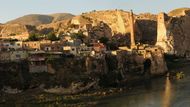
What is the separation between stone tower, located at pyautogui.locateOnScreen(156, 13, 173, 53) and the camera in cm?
11050

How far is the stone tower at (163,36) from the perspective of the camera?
110500 mm

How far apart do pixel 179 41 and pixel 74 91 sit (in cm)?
6574

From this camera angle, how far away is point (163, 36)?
115 meters

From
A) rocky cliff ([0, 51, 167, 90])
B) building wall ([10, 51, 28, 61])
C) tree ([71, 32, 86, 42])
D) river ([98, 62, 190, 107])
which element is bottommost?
river ([98, 62, 190, 107])

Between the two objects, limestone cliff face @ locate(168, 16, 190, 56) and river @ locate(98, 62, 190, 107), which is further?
limestone cliff face @ locate(168, 16, 190, 56)

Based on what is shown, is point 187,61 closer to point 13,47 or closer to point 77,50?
point 77,50

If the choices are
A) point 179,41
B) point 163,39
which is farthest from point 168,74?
point 179,41

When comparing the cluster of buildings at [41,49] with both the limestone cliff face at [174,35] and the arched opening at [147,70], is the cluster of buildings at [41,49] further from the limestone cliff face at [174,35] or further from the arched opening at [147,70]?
Result: the limestone cliff face at [174,35]

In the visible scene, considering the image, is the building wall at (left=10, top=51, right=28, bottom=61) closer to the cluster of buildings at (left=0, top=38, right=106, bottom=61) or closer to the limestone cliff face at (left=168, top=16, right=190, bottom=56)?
the cluster of buildings at (left=0, top=38, right=106, bottom=61)

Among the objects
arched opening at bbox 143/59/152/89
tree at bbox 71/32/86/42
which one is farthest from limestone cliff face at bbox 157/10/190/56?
arched opening at bbox 143/59/152/89

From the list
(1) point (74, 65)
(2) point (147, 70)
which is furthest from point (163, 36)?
(1) point (74, 65)

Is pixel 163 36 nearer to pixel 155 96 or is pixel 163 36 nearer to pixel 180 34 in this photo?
pixel 180 34

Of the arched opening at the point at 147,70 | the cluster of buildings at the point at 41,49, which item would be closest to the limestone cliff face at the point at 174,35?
the arched opening at the point at 147,70

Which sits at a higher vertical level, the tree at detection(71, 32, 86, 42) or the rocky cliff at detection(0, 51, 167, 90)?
the tree at detection(71, 32, 86, 42)
